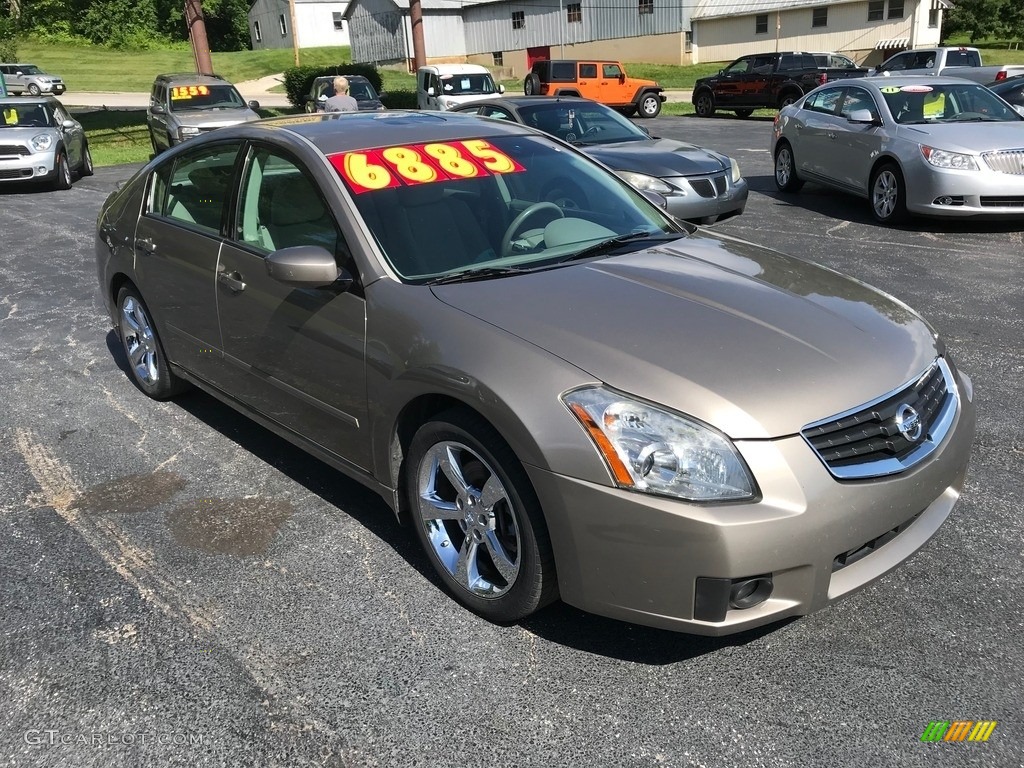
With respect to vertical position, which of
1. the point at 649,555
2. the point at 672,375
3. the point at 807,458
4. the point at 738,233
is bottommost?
the point at 738,233

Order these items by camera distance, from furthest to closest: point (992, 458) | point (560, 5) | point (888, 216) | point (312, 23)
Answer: point (312, 23) < point (560, 5) < point (888, 216) < point (992, 458)

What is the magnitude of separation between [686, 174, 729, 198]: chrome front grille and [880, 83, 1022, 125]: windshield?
203 centimetres

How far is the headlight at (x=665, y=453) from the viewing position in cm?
262

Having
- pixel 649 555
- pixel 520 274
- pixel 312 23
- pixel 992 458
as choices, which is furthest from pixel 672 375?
pixel 312 23

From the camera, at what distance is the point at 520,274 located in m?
3.48

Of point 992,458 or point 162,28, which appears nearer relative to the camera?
point 992,458

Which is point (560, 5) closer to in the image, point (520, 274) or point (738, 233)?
point (738, 233)

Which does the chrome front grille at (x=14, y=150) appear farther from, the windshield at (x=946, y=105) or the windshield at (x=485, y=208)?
the windshield at (x=485, y=208)

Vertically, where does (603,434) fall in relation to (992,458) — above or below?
above

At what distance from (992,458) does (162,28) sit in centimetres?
7184

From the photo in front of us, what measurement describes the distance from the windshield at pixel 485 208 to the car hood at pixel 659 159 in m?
5.42

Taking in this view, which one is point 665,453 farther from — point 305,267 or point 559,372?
point 305,267

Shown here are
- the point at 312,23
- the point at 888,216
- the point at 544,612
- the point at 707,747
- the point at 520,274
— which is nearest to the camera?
the point at 707,747

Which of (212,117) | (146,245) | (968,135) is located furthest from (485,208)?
(212,117)
